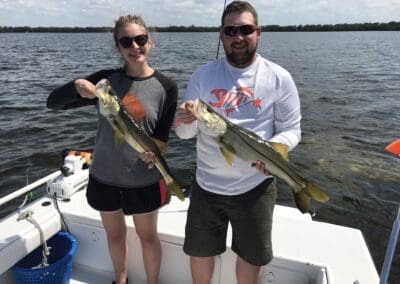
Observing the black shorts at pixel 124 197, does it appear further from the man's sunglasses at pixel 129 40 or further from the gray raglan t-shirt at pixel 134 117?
the man's sunglasses at pixel 129 40

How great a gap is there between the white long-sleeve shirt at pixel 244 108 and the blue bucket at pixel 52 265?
6.21ft

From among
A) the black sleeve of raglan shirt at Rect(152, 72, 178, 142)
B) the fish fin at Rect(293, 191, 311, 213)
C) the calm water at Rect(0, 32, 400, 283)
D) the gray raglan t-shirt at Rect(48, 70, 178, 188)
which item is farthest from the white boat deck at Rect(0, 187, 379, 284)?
the calm water at Rect(0, 32, 400, 283)

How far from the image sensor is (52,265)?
3.91 metres

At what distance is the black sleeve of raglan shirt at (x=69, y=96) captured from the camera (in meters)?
3.40

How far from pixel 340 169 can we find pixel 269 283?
25.6 feet

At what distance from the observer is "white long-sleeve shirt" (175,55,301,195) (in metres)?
3.16

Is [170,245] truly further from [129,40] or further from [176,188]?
[129,40]

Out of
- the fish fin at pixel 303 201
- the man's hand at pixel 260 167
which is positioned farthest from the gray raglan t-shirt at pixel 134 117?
the fish fin at pixel 303 201

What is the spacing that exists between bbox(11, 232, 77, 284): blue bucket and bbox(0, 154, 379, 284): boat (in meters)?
0.12

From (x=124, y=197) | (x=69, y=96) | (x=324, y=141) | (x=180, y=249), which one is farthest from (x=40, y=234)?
(x=324, y=141)

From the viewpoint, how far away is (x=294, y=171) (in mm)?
3070

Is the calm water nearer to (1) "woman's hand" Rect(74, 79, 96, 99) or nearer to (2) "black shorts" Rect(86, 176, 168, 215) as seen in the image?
(1) "woman's hand" Rect(74, 79, 96, 99)

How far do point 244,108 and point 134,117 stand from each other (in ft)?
3.26

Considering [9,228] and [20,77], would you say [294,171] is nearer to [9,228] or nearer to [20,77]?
[9,228]
